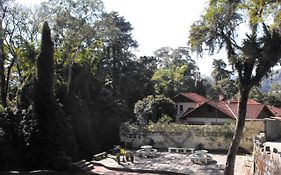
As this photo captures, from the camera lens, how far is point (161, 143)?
2480 centimetres

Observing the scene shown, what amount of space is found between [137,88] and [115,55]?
461 cm

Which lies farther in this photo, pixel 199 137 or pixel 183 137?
pixel 183 137

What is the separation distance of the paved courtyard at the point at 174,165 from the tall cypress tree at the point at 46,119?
8.07 ft

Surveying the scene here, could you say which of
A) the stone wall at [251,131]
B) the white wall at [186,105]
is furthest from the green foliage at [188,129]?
the white wall at [186,105]

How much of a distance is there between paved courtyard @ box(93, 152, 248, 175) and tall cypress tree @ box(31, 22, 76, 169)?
8.07 ft

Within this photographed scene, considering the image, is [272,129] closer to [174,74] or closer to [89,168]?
[89,168]

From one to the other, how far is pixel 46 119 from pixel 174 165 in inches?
287

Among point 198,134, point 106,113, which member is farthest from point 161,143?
point 106,113

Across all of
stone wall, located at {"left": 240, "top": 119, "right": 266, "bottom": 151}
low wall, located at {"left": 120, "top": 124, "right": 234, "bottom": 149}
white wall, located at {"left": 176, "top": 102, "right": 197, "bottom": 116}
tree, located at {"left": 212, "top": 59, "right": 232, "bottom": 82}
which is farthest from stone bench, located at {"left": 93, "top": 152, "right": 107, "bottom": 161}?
tree, located at {"left": 212, "top": 59, "right": 232, "bottom": 82}

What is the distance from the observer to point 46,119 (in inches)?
758

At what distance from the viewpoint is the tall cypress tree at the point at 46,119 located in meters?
18.8

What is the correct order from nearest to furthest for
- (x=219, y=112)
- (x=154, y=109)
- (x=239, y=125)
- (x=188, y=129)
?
(x=239, y=125) → (x=188, y=129) → (x=154, y=109) → (x=219, y=112)

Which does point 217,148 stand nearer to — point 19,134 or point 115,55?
point 19,134

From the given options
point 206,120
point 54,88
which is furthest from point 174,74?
point 54,88
